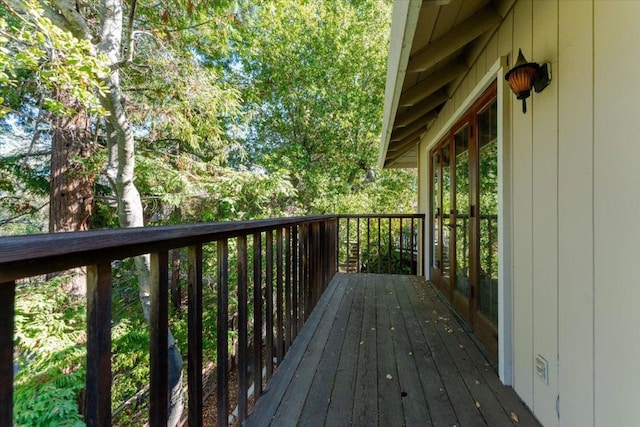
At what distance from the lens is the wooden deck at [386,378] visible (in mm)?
1483

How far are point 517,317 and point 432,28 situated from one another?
186 centimetres

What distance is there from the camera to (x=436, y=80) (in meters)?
2.64

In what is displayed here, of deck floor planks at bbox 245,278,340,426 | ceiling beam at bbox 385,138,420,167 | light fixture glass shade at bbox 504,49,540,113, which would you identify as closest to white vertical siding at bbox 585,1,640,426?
light fixture glass shade at bbox 504,49,540,113

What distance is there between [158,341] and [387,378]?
4.71 ft

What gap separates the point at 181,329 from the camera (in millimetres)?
6363

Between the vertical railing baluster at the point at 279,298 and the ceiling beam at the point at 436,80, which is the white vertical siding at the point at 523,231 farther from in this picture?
the vertical railing baluster at the point at 279,298

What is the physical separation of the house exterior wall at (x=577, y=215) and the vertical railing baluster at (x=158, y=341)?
58.3 inches

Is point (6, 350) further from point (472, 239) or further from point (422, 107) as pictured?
point (422, 107)

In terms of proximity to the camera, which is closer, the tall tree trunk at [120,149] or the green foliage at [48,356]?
the green foliage at [48,356]

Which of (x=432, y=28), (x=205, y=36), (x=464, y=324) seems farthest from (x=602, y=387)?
(x=205, y=36)

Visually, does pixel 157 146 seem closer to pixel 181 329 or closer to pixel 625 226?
pixel 181 329

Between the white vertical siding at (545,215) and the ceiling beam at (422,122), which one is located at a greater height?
the ceiling beam at (422,122)

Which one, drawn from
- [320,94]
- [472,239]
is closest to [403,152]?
[472,239]

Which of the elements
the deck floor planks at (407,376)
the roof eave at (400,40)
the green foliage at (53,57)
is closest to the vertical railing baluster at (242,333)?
the deck floor planks at (407,376)
